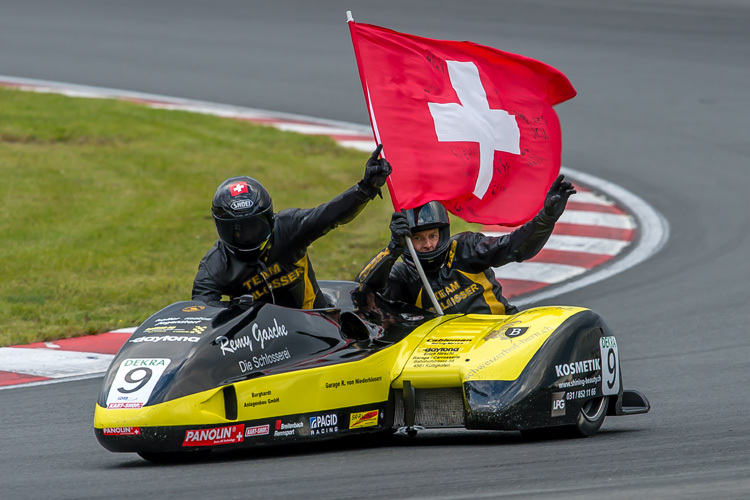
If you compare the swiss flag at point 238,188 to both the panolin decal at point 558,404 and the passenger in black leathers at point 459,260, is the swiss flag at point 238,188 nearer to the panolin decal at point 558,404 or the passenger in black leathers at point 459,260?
the passenger in black leathers at point 459,260

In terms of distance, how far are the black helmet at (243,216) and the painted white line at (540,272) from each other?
4835 millimetres

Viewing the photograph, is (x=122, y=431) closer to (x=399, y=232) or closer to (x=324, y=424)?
(x=324, y=424)

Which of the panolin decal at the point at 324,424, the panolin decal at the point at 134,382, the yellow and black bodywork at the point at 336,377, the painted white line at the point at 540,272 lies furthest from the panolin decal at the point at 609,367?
the painted white line at the point at 540,272

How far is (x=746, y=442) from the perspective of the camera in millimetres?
5969

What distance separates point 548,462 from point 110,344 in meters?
4.67

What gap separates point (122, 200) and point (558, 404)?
8.26m

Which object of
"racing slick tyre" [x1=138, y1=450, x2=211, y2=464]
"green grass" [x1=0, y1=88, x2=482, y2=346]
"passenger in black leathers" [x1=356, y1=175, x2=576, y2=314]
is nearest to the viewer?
"racing slick tyre" [x1=138, y1=450, x2=211, y2=464]

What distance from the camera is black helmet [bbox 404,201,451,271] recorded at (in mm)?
7164

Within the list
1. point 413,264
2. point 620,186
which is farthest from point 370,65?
point 620,186

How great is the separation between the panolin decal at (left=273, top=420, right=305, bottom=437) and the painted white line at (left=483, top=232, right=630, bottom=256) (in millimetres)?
6250

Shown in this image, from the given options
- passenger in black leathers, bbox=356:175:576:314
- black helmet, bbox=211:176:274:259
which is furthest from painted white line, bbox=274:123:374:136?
black helmet, bbox=211:176:274:259

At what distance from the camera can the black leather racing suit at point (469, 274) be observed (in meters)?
7.28

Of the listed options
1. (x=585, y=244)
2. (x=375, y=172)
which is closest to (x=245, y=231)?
(x=375, y=172)

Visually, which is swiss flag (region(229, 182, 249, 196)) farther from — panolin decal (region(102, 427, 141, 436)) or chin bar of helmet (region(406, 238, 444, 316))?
panolin decal (region(102, 427, 141, 436))
